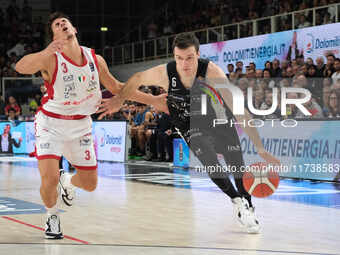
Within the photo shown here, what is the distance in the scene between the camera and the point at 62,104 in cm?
657

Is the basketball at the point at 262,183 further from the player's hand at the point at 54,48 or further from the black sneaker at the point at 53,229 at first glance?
the player's hand at the point at 54,48

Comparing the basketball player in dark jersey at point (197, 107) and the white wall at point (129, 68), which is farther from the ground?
the white wall at point (129, 68)

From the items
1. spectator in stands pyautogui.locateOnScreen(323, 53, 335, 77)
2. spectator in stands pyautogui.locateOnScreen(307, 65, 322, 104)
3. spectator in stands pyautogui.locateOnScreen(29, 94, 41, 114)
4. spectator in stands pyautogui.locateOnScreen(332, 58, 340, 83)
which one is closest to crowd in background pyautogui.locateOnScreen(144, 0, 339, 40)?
spectator in stands pyautogui.locateOnScreen(323, 53, 335, 77)

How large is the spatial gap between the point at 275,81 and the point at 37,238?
29.1 ft

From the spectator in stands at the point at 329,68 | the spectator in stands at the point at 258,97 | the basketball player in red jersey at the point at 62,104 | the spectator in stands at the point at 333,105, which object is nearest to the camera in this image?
the basketball player in red jersey at the point at 62,104

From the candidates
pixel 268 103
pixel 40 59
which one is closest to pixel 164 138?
pixel 268 103

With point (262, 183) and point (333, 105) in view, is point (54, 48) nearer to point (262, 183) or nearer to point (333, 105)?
point (262, 183)

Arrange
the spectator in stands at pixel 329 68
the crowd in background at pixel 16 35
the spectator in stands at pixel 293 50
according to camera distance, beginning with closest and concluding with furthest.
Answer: the spectator in stands at pixel 329 68 < the spectator in stands at pixel 293 50 < the crowd in background at pixel 16 35

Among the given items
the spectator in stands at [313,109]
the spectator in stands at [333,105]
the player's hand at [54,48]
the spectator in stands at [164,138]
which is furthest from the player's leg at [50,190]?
the spectator in stands at [164,138]

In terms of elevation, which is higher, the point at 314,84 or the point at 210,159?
the point at 314,84

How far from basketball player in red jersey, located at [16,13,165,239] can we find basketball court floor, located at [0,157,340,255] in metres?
0.66

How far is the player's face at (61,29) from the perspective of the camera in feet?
21.4

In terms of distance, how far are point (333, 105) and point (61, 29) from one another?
7.55 m

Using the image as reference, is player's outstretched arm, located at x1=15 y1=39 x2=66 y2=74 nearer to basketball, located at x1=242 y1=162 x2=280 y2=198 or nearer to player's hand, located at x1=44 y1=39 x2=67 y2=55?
player's hand, located at x1=44 y1=39 x2=67 y2=55
